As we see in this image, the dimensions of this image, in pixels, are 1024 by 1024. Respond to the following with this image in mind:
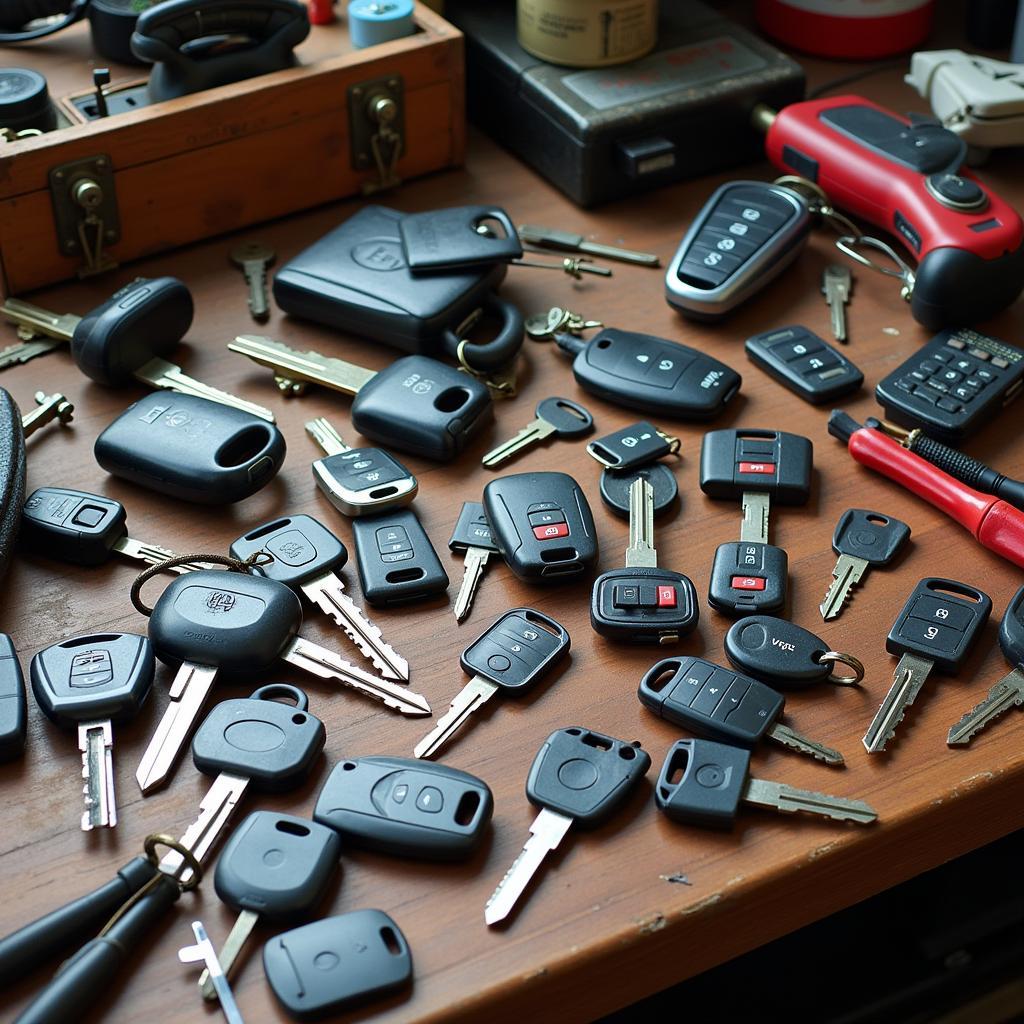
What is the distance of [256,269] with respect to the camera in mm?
1141

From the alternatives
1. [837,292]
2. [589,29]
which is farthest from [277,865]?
[589,29]

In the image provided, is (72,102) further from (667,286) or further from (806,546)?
(806,546)

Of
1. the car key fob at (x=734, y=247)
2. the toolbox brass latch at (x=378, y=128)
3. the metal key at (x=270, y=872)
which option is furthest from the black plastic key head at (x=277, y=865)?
the toolbox brass latch at (x=378, y=128)

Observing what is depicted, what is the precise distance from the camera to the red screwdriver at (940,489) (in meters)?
0.89

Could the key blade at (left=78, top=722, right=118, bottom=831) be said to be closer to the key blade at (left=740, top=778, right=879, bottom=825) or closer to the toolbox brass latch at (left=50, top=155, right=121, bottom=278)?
the key blade at (left=740, top=778, right=879, bottom=825)

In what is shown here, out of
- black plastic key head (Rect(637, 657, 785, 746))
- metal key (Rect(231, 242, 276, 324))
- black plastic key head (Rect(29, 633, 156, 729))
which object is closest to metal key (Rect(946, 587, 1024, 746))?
black plastic key head (Rect(637, 657, 785, 746))

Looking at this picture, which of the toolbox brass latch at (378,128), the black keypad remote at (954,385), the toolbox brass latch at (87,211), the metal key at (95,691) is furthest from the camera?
the toolbox brass latch at (378,128)

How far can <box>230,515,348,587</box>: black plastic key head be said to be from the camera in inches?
34.1

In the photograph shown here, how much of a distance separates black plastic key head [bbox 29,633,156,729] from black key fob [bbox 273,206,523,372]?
35 cm

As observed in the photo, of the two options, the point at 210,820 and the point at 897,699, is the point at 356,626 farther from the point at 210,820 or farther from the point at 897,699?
the point at 897,699

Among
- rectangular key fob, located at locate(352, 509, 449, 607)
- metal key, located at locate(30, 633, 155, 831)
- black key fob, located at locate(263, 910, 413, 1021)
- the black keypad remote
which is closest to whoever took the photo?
black key fob, located at locate(263, 910, 413, 1021)

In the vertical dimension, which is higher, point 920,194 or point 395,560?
point 920,194

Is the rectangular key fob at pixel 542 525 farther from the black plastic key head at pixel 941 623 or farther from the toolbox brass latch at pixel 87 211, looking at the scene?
the toolbox brass latch at pixel 87 211

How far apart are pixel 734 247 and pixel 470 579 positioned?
406 millimetres
